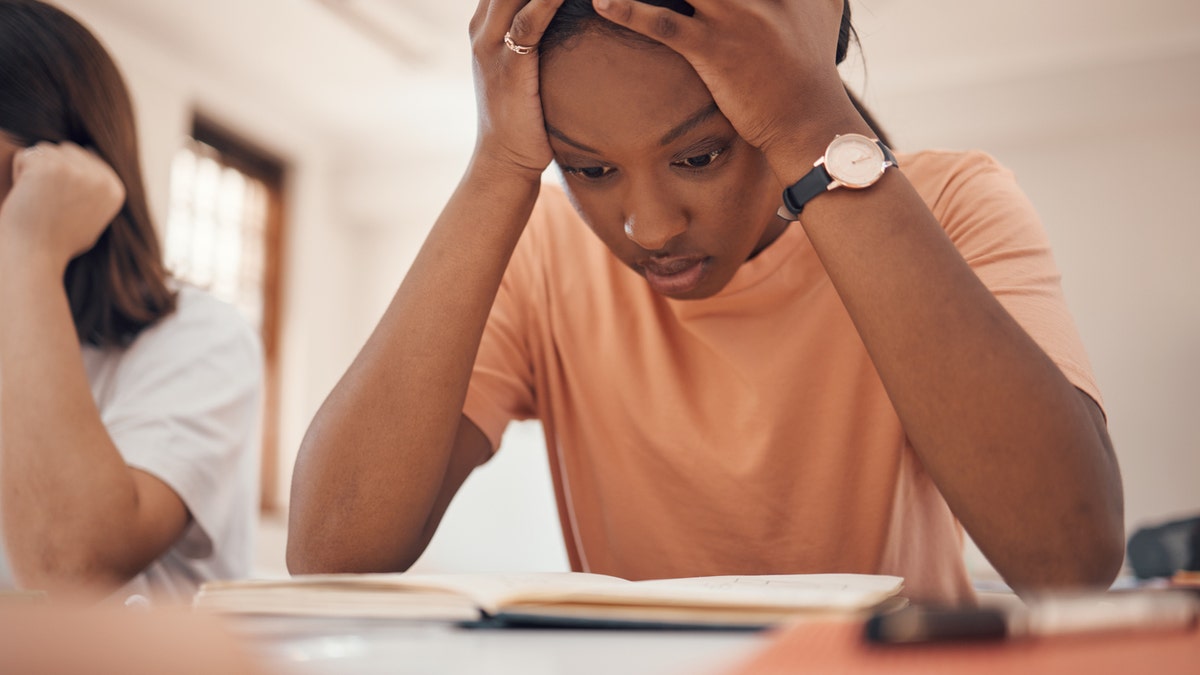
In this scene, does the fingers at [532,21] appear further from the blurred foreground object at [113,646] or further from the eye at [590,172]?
the blurred foreground object at [113,646]

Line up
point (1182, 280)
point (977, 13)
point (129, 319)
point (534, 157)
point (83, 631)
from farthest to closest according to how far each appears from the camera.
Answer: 1. point (1182, 280)
2. point (977, 13)
3. point (129, 319)
4. point (534, 157)
5. point (83, 631)

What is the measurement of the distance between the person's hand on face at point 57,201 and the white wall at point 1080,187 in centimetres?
319

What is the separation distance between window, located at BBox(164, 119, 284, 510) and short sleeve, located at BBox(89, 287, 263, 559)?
326cm

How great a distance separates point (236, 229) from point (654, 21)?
4.55 meters

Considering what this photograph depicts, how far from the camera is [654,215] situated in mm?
792

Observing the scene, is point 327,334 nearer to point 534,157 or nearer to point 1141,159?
point 1141,159

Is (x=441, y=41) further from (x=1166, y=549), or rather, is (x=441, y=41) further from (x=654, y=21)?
(x=654, y=21)

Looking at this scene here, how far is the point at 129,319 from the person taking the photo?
1221 mm

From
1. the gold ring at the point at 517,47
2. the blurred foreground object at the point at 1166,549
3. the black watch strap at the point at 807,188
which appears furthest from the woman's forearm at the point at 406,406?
the blurred foreground object at the point at 1166,549

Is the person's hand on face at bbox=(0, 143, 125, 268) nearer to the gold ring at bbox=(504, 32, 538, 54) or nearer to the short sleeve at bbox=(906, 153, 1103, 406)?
the gold ring at bbox=(504, 32, 538, 54)

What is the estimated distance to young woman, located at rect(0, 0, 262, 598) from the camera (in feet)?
3.33

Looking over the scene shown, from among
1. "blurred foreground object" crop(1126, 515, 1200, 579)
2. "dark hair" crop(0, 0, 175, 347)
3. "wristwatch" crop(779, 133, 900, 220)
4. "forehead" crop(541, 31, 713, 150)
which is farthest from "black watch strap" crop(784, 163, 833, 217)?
"blurred foreground object" crop(1126, 515, 1200, 579)

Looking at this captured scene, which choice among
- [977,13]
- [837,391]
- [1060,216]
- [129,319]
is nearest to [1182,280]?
[1060,216]

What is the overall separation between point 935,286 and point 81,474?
888 mm
